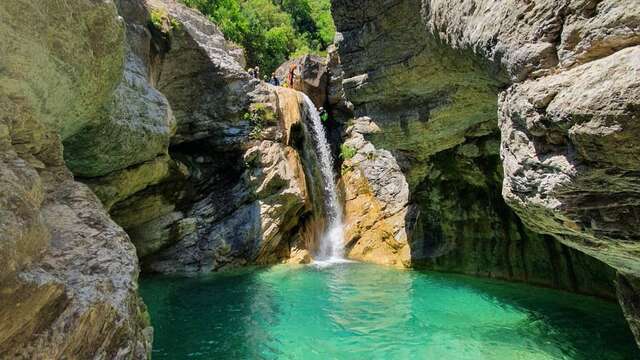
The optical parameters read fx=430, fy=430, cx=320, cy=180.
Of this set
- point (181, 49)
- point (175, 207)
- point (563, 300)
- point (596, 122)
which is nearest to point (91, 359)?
point (596, 122)

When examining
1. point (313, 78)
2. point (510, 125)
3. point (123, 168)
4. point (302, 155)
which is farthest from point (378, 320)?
point (313, 78)

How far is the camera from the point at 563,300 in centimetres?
940

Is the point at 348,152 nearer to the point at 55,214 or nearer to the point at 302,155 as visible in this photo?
the point at 302,155

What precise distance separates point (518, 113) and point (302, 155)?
39.9ft

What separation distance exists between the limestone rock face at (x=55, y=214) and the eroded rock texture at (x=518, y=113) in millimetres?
4151

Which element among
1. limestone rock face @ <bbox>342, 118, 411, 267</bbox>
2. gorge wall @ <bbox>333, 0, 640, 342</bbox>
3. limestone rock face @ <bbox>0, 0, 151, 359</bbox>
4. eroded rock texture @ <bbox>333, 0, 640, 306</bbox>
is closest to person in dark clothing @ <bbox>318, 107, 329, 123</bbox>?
limestone rock face @ <bbox>342, 118, 411, 267</bbox>

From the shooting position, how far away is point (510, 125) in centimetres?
470

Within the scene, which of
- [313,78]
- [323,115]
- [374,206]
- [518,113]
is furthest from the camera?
[313,78]

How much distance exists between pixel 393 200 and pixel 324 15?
3165 cm

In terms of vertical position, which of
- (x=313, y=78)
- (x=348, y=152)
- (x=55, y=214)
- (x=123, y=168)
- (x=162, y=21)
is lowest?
(x=55, y=214)

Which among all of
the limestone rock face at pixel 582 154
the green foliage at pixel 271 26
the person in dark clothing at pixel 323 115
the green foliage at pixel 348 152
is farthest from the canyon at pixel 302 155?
the green foliage at pixel 271 26

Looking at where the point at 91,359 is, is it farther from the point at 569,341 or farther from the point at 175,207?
the point at 175,207

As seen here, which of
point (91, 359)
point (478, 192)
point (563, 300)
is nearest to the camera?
point (91, 359)

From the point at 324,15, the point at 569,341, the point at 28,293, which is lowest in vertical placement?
the point at 569,341
